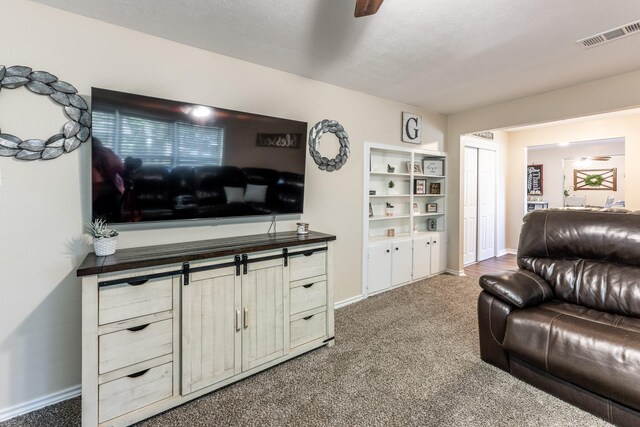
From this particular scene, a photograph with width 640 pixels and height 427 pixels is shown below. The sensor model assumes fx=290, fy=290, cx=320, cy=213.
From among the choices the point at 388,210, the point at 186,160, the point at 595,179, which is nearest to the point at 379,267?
the point at 388,210

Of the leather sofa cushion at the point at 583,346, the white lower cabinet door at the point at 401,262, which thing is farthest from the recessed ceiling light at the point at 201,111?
the white lower cabinet door at the point at 401,262

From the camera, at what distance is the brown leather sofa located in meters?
1.61

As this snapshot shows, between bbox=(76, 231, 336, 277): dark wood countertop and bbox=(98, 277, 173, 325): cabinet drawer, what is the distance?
12 centimetres

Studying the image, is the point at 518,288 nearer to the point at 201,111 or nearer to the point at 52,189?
the point at 201,111

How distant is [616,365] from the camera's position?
1560mm

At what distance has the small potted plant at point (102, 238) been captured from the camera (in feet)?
5.86

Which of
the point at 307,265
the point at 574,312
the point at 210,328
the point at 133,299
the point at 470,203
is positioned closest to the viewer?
the point at 133,299

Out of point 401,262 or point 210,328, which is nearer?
point 210,328

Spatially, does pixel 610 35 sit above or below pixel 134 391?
above

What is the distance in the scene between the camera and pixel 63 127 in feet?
6.13

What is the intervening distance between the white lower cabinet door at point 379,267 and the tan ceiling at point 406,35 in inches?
77.0

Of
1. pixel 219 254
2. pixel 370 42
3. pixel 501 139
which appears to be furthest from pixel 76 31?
pixel 501 139

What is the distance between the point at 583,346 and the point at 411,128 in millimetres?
3103

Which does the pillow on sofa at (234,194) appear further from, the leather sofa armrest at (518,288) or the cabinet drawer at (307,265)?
the leather sofa armrest at (518,288)
